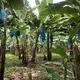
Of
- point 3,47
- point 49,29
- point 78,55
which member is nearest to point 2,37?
point 3,47

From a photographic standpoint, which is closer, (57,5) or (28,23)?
(57,5)

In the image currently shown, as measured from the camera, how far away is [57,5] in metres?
4.27

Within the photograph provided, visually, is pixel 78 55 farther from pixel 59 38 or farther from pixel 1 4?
pixel 59 38

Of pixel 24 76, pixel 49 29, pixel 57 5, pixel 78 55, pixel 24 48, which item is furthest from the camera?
pixel 49 29

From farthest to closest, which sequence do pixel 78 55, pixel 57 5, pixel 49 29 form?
pixel 49 29 < pixel 57 5 < pixel 78 55

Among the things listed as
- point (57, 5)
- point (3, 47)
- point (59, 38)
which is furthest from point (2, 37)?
point (59, 38)

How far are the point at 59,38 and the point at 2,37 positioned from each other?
10754 millimetres

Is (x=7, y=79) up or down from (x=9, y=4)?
down

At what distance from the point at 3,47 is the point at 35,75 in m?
1.13

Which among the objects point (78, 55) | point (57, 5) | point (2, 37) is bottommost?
point (78, 55)

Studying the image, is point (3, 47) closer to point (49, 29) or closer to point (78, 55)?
point (78, 55)

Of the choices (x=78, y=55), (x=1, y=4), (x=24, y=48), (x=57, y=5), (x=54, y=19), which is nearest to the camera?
(x=78, y=55)

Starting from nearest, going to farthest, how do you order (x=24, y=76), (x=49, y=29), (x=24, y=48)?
(x=24, y=76), (x=24, y=48), (x=49, y=29)

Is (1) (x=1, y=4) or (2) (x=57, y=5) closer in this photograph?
(2) (x=57, y=5)
